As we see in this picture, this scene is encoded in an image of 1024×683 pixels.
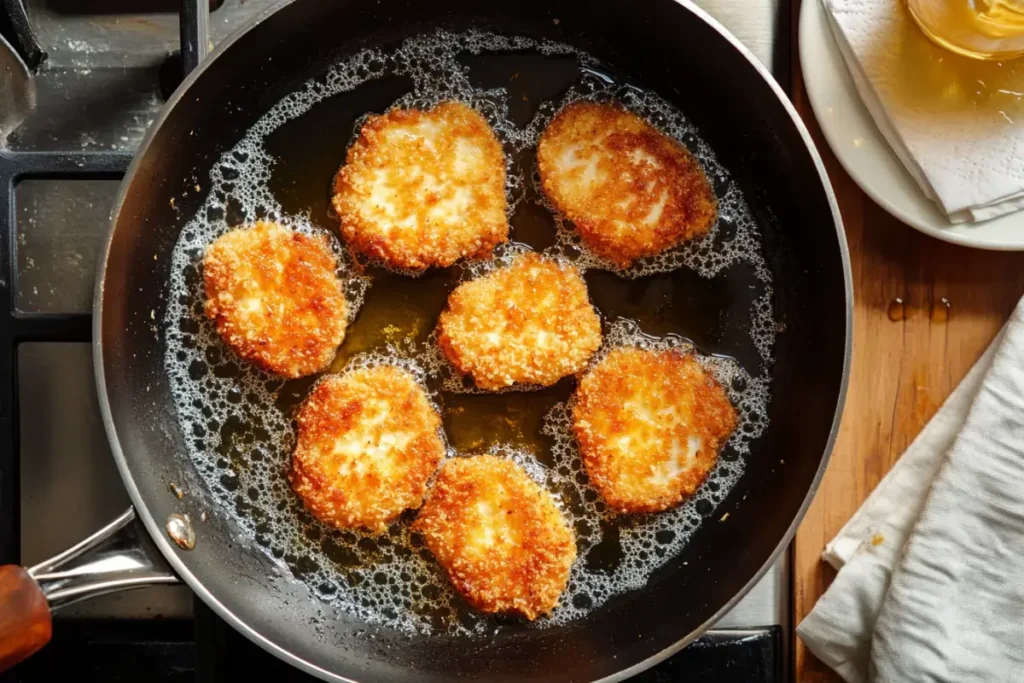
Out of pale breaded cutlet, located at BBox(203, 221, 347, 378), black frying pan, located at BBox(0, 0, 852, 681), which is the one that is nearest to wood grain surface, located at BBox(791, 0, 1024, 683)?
black frying pan, located at BBox(0, 0, 852, 681)

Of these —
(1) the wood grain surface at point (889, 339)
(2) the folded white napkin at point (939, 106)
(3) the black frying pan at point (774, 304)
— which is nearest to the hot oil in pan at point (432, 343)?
(3) the black frying pan at point (774, 304)

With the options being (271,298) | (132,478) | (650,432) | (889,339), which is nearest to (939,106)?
(889,339)

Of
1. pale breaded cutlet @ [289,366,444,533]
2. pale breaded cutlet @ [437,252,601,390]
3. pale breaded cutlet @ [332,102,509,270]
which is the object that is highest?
A: pale breaded cutlet @ [332,102,509,270]

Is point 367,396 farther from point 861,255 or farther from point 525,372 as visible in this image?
point 861,255

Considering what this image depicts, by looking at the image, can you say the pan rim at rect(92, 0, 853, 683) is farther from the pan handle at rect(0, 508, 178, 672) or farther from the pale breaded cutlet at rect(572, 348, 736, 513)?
the pale breaded cutlet at rect(572, 348, 736, 513)

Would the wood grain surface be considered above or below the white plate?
below

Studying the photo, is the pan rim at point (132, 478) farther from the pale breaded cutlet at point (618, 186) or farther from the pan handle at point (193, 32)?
the pale breaded cutlet at point (618, 186)

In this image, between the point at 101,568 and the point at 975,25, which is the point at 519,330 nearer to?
the point at 101,568
